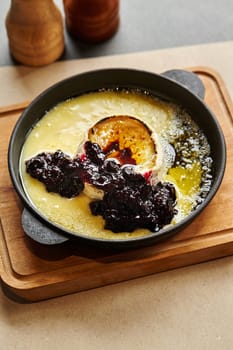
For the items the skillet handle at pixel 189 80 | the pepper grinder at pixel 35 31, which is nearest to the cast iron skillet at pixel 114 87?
the skillet handle at pixel 189 80

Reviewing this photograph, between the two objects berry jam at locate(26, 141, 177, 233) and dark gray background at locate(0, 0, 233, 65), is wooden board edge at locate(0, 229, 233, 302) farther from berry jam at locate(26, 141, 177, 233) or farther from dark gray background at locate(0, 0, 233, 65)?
dark gray background at locate(0, 0, 233, 65)

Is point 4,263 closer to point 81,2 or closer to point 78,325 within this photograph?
point 78,325

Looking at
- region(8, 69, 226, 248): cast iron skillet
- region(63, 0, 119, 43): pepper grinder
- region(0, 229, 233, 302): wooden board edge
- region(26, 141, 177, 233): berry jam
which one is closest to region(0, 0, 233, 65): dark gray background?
region(63, 0, 119, 43): pepper grinder

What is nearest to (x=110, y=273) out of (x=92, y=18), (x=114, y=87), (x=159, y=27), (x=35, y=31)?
(x=114, y=87)

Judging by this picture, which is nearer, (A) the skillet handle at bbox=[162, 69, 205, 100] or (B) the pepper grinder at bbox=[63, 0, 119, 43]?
(A) the skillet handle at bbox=[162, 69, 205, 100]

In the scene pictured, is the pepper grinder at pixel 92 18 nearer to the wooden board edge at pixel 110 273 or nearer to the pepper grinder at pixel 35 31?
the pepper grinder at pixel 35 31

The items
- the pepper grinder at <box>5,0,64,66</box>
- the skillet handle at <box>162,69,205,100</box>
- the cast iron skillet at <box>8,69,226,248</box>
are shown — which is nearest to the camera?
the cast iron skillet at <box>8,69,226,248</box>

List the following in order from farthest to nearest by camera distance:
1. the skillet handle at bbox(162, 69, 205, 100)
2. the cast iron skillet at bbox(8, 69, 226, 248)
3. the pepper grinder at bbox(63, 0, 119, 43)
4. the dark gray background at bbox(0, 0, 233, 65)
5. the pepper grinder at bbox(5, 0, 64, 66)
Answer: the dark gray background at bbox(0, 0, 233, 65), the pepper grinder at bbox(63, 0, 119, 43), the pepper grinder at bbox(5, 0, 64, 66), the skillet handle at bbox(162, 69, 205, 100), the cast iron skillet at bbox(8, 69, 226, 248)
